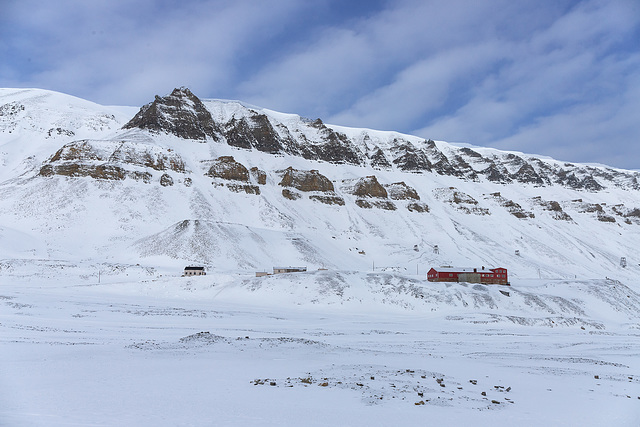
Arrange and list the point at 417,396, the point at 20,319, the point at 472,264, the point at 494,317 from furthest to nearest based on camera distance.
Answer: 1. the point at 472,264
2. the point at 494,317
3. the point at 20,319
4. the point at 417,396

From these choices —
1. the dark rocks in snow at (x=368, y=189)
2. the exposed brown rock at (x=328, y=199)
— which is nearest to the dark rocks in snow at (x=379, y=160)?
the dark rocks in snow at (x=368, y=189)

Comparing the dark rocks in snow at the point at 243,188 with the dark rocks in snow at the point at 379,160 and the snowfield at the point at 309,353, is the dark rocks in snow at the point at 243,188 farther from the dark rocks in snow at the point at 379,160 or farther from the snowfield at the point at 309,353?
the dark rocks in snow at the point at 379,160

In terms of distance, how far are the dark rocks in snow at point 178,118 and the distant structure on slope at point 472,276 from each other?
91.8m

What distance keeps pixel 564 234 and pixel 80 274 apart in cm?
12791

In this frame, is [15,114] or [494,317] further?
[15,114]

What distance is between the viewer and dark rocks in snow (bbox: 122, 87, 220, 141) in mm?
121125

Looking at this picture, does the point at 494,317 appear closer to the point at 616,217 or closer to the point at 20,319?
the point at 20,319

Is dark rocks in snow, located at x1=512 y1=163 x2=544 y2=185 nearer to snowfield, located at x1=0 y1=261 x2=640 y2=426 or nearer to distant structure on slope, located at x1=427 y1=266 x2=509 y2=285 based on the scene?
distant structure on slope, located at x1=427 y1=266 x2=509 y2=285

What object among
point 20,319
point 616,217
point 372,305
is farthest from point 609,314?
point 616,217

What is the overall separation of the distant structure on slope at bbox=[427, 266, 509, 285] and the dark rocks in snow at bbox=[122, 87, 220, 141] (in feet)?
301

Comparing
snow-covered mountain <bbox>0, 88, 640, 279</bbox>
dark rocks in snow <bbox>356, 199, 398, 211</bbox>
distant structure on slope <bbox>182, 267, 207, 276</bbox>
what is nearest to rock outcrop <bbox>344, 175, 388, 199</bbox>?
snow-covered mountain <bbox>0, 88, 640, 279</bbox>

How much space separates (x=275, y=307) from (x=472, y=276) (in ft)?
101

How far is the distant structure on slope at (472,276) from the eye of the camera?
189 feet

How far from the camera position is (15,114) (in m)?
126
